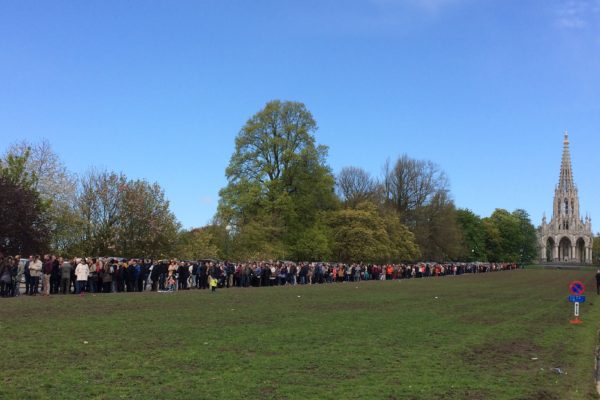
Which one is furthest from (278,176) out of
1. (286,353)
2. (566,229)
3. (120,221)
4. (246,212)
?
(566,229)

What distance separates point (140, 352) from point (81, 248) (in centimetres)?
4584

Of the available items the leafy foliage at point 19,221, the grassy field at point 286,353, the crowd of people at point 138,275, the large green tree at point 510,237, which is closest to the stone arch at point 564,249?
the large green tree at point 510,237

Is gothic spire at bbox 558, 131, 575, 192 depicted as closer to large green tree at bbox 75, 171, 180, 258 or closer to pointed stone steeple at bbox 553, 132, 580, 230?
pointed stone steeple at bbox 553, 132, 580, 230

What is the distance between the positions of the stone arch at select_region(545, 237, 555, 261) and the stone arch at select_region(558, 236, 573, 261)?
5.96 feet

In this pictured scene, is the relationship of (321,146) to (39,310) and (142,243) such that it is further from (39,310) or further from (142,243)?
(39,310)

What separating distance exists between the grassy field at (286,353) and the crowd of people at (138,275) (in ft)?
18.0

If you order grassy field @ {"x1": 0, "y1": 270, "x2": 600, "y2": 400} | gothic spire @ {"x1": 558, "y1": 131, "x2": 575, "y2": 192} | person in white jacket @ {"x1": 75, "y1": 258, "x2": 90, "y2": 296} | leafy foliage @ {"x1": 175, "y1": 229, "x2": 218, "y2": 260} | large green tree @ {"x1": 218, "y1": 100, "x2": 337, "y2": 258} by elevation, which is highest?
gothic spire @ {"x1": 558, "y1": 131, "x2": 575, "y2": 192}

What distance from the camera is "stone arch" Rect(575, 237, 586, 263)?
16038cm

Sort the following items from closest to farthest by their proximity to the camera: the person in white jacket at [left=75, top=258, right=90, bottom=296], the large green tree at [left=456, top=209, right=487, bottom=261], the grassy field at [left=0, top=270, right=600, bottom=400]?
the grassy field at [left=0, top=270, right=600, bottom=400]
the person in white jacket at [left=75, top=258, right=90, bottom=296]
the large green tree at [left=456, top=209, right=487, bottom=261]

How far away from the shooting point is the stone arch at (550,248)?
541 ft

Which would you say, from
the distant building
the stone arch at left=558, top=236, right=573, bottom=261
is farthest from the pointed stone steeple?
the stone arch at left=558, top=236, right=573, bottom=261

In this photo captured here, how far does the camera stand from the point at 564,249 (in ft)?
543

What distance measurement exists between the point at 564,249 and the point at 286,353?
16896 cm

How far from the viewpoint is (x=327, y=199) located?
6975cm
